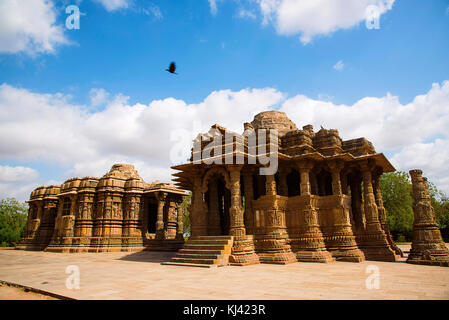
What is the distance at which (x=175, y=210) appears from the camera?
28531mm

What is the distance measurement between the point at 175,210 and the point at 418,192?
2116 cm

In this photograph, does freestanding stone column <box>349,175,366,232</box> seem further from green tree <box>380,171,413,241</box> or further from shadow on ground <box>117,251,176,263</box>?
green tree <box>380,171,413,241</box>

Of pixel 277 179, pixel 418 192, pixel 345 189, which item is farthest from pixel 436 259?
pixel 277 179

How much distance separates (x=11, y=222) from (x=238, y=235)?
4700 centimetres

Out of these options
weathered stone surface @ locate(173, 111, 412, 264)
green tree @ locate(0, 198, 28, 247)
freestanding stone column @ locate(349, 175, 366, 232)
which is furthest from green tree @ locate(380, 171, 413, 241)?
green tree @ locate(0, 198, 28, 247)

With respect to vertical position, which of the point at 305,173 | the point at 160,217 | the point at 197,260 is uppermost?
the point at 305,173

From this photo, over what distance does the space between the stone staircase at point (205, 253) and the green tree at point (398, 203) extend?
86.3 ft

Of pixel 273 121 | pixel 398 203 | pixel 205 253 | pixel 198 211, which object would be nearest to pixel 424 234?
pixel 205 253

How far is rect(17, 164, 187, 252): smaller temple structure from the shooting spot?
22547mm

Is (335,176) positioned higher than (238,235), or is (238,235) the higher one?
(335,176)

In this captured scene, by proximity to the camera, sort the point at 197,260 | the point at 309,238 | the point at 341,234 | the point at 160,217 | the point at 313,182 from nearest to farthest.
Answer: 1. the point at 197,260
2. the point at 309,238
3. the point at 341,234
4. the point at 313,182
5. the point at 160,217

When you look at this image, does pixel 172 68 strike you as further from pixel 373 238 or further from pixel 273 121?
pixel 373 238

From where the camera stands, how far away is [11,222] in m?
44.9

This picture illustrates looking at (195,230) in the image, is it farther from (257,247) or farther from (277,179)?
(277,179)
